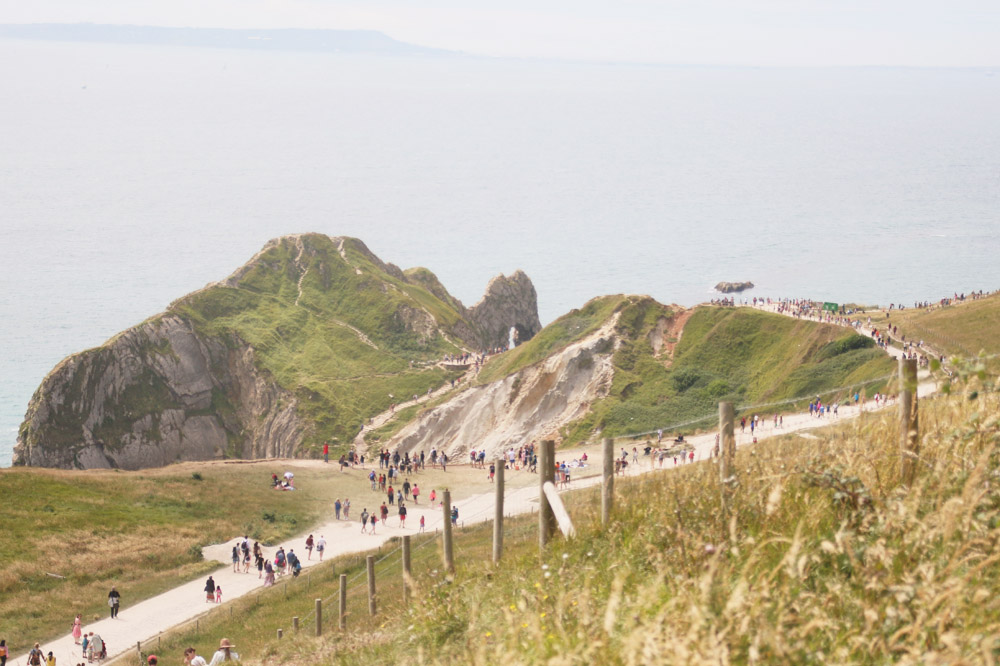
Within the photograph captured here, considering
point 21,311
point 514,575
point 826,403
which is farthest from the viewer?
point 21,311

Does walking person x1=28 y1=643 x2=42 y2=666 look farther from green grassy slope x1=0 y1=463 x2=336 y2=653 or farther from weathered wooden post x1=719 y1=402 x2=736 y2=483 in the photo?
weathered wooden post x1=719 y1=402 x2=736 y2=483

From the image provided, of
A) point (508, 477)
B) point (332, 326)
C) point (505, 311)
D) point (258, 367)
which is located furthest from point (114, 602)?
point (505, 311)

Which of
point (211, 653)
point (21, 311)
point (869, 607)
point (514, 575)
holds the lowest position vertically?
point (211, 653)

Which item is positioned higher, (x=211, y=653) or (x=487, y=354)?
(x=487, y=354)

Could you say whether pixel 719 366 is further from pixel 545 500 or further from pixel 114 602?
pixel 545 500

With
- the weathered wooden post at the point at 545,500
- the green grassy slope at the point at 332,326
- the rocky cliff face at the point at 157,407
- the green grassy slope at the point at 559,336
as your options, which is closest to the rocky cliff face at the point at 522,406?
the green grassy slope at the point at 559,336

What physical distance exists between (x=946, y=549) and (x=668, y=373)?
233ft

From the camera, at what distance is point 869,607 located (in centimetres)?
632

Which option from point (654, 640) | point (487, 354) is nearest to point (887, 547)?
point (654, 640)

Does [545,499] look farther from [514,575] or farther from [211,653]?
[211,653]

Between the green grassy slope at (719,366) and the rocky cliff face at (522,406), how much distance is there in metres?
1.71

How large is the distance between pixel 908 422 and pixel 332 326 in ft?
327

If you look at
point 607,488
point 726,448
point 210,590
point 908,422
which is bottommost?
point 210,590

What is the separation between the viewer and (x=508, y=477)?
189 feet
